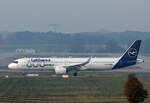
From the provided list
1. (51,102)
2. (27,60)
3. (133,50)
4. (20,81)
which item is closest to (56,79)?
(20,81)

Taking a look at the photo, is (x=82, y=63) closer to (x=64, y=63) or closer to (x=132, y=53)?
(x=64, y=63)

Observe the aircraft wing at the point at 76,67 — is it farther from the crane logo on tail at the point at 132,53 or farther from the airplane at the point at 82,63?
the crane logo on tail at the point at 132,53

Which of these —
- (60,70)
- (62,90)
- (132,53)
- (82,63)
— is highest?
(132,53)

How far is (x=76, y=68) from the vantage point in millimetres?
76875

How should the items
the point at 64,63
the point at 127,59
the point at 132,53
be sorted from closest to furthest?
the point at 127,59 → the point at 64,63 → the point at 132,53

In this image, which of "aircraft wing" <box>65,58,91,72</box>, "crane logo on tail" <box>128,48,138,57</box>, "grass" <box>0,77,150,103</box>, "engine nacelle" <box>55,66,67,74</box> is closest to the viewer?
"grass" <box>0,77,150,103</box>

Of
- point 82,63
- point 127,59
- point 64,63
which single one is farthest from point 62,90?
point 127,59

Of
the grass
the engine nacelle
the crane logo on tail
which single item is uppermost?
the crane logo on tail

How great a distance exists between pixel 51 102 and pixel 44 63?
1269 inches

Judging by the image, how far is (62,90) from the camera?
54812 millimetres

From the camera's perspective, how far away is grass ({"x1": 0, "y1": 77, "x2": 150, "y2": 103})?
47.0m

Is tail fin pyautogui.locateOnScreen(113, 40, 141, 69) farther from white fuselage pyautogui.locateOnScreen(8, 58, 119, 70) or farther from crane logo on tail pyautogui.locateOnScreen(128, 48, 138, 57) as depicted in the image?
white fuselage pyautogui.locateOnScreen(8, 58, 119, 70)

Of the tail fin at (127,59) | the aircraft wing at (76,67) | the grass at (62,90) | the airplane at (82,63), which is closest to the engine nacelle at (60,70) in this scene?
the airplane at (82,63)

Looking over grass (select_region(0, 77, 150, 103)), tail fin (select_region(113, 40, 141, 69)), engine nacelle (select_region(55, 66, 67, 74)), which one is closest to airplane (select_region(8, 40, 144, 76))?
tail fin (select_region(113, 40, 141, 69))
